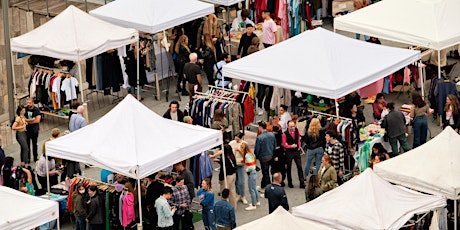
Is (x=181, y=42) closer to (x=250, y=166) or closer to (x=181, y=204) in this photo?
(x=250, y=166)

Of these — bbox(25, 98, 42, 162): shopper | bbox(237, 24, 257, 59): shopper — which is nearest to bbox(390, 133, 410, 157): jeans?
bbox(237, 24, 257, 59): shopper

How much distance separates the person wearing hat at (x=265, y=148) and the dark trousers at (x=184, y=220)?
7.38 feet

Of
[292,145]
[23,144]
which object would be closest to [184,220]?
[292,145]

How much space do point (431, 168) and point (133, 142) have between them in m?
5.13

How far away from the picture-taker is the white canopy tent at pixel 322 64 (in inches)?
954

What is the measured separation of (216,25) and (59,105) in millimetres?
4664

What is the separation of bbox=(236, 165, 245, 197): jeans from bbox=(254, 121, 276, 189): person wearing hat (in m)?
0.53

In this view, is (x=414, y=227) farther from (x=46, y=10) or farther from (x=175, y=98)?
(x=46, y=10)

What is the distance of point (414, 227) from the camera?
2089cm

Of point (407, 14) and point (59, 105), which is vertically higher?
point (407, 14)

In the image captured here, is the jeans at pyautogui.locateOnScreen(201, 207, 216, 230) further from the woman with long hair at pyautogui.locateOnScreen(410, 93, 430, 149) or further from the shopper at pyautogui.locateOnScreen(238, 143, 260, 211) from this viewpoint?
the woman with long hair at pyautogui.locateOnScreen(410, 93, 430, 149)

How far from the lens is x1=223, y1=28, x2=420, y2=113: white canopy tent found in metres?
24.2

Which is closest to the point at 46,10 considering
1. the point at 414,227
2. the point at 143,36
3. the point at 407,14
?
the point at 143,36

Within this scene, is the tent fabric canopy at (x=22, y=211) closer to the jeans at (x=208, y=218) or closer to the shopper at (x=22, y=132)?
the jeans at (x=208, y=218)
